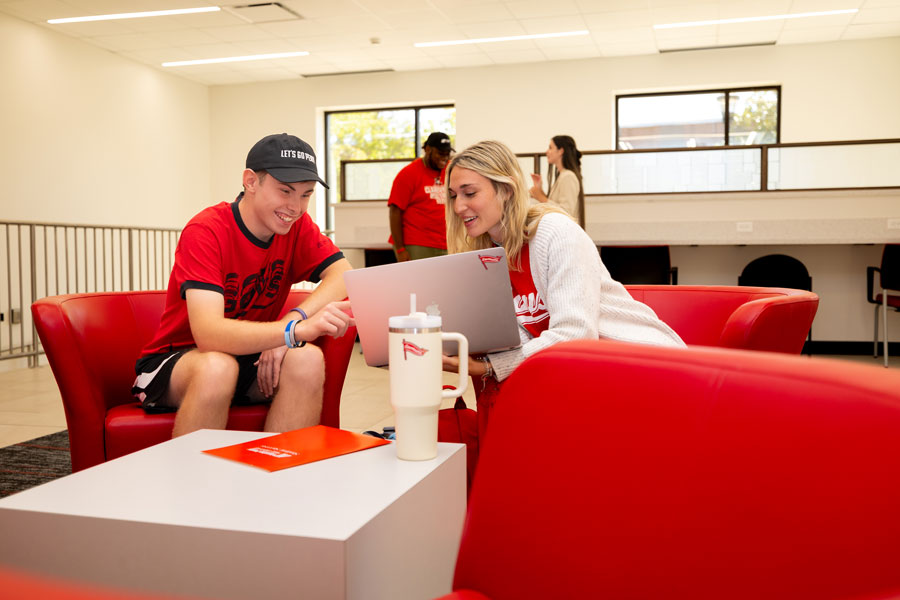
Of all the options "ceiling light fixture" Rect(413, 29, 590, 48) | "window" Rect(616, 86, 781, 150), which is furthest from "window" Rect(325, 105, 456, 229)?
"window" Rect(616, 86, 781, 150)

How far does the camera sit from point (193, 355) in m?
1.71

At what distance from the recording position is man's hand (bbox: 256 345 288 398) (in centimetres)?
174

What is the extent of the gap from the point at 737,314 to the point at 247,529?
1211mm

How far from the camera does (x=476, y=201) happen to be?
169cm

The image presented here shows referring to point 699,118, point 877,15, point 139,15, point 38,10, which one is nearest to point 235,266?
point 139,15

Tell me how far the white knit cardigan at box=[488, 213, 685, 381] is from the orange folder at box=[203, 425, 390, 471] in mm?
424

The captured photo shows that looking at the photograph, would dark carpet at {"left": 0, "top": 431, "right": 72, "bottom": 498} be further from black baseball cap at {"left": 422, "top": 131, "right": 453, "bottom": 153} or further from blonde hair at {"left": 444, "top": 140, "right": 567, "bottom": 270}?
black baseball cap at {"left": 422, "top": 131, "right": 453, "bottom": 153}

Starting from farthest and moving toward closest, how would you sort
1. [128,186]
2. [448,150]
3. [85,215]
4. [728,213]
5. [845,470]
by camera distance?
[128,186] → [85,215] → [728,213] → [448,150] → [845,470]

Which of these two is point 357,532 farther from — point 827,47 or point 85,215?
point 827,47

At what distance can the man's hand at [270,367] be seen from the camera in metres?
1.74

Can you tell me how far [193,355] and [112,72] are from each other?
272 inches

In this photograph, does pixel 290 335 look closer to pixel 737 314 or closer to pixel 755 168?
pixel 737 314

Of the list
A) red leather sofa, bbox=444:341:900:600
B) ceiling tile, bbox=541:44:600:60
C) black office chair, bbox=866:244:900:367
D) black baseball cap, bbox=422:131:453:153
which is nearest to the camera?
red leather sofa, bbox=444:341:900:600

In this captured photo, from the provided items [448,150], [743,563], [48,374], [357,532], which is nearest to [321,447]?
[357,532]
